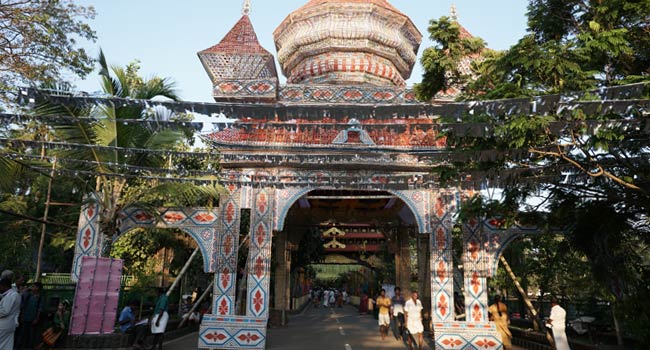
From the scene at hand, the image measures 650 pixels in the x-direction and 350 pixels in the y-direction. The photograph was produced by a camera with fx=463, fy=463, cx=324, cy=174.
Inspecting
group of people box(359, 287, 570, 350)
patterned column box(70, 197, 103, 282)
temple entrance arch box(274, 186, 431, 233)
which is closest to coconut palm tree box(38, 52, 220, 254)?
patterned column box(70, 197, 103, 282)

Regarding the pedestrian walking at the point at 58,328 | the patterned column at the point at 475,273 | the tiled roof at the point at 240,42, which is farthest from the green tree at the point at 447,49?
the pedestrian walking at the point at 58,328

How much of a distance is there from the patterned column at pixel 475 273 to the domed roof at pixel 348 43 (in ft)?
19.2

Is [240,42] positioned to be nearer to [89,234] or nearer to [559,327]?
[89,234]

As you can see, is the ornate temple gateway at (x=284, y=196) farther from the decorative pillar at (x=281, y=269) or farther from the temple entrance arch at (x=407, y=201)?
the decorative pillar at (x=281, y=269)

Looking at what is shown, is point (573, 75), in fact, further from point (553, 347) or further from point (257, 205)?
point (257, 205)

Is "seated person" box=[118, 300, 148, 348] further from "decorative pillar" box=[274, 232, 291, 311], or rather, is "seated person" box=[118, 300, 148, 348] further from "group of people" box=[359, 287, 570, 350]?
"decorative pillar" box=[274, 232, 291, 311]

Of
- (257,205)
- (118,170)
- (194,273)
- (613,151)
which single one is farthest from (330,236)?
(613,151)

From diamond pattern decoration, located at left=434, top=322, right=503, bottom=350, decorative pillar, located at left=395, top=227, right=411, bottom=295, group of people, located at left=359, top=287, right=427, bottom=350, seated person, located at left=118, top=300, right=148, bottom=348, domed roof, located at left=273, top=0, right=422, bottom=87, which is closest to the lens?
seated person, located at left=118, top=300, right=148, bottom=348

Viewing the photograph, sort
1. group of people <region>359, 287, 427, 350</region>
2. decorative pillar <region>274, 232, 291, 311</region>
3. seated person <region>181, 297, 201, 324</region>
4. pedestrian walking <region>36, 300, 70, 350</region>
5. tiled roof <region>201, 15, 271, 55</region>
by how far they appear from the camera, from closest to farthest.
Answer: pedestrian walking <region>36, 300, 70, 350</region>
group of people <region>359, 287, 427, 350</region>
tiled roof <region>201, 15, 271, 55</region>
seated person <region>181, 297, 201, 324</region>
decorative pillar <region>274, 232, 291, 311</region>

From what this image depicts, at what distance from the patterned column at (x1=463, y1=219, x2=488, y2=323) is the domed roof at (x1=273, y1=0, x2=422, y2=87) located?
5.85m

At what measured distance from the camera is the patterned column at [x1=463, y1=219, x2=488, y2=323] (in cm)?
1055

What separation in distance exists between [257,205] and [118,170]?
3.27 m

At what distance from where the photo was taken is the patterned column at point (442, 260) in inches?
420

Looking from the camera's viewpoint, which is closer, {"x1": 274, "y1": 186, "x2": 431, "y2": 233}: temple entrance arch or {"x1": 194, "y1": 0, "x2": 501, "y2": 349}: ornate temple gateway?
{"x1": 194, "y1": 0, "x2": 501, "y2": 349}: ornate temple gateway
